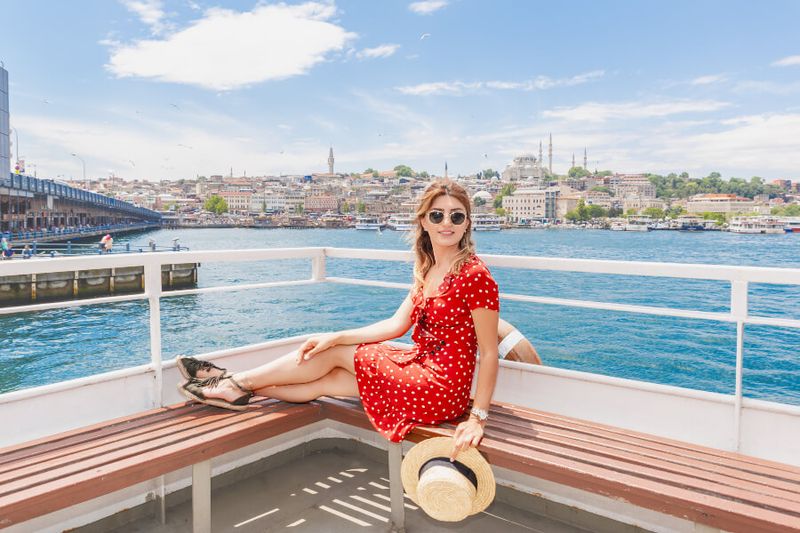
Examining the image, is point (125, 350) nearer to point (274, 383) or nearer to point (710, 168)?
point (274, 383)

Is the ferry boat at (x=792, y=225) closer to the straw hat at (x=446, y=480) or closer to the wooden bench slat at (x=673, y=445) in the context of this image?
the wooden bench slat at (x=673, y=445)

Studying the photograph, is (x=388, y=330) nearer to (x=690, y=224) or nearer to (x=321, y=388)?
(x=321, y=388)

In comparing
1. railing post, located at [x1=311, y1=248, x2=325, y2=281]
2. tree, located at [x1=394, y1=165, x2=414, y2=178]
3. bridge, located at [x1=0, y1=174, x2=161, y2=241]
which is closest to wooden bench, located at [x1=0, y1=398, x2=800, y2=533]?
railing post, located at [x1=311, y1=248, x2=325, y2=281]

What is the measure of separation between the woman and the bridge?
40309mm

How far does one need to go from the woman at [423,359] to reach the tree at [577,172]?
17634 centimetres

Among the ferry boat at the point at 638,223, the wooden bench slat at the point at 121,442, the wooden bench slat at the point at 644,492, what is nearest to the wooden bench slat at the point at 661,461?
the wooden bench slat at the point at 644,492

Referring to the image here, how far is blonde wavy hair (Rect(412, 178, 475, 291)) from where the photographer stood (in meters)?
2.08

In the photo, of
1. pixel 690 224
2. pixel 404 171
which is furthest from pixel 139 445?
pixel 404 171

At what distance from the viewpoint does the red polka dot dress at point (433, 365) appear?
1.93m

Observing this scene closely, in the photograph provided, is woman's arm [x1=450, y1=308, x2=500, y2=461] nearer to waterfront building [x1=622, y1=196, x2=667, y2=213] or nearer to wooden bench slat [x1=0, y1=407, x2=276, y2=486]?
wooden bench slat [x1=0, y1=407, x2=276, y2=486]

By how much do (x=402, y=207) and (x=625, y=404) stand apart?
383 feet

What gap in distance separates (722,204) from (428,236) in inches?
5272

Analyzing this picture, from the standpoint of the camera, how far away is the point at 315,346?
2.14 metres

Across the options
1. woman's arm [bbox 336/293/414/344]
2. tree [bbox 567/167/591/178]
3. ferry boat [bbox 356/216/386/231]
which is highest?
tree [bbox 567/167/591/178]
